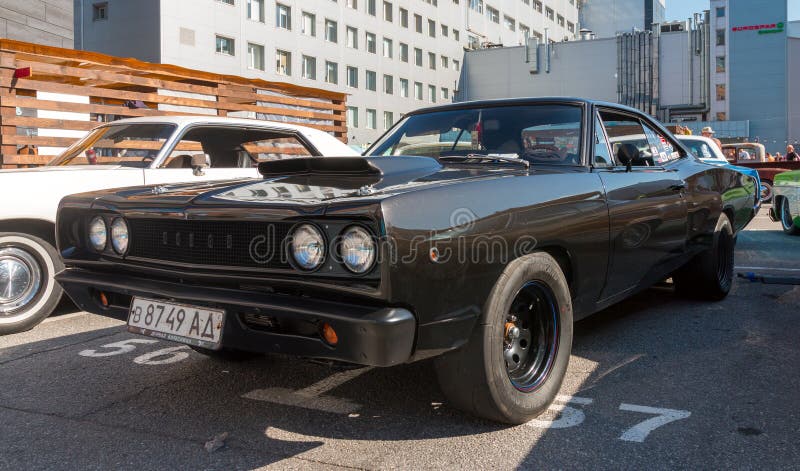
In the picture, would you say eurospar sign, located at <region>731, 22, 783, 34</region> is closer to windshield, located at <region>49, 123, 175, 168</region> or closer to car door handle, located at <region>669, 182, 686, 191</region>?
car door handle, located at <region>669, 182, 686, 191</region>

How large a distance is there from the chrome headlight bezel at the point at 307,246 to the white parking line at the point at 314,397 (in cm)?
87

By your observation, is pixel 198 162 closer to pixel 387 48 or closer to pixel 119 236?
pixel 119 236

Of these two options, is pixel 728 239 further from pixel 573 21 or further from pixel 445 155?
pixel 573 21

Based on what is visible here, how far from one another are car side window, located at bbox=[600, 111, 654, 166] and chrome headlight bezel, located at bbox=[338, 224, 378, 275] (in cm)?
212

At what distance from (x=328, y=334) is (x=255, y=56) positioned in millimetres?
37031

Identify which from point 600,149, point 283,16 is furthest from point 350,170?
point 283,16

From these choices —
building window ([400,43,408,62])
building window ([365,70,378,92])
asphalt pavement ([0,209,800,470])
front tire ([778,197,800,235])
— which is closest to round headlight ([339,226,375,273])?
asphalt pavement ([0,209,800,470])

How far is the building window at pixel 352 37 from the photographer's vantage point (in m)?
43.9

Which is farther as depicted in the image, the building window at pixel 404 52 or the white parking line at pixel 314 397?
the building window at pixel 404 52

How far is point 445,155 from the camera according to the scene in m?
3.79

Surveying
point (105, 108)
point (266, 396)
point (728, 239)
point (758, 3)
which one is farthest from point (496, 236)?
point (758, 3)

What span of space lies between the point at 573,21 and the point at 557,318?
79.2 m

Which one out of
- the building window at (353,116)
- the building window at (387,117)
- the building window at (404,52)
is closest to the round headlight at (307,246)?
the building window at (353,116)

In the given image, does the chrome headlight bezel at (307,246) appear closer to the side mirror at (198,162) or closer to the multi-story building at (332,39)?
the side mirror at (198,162)
